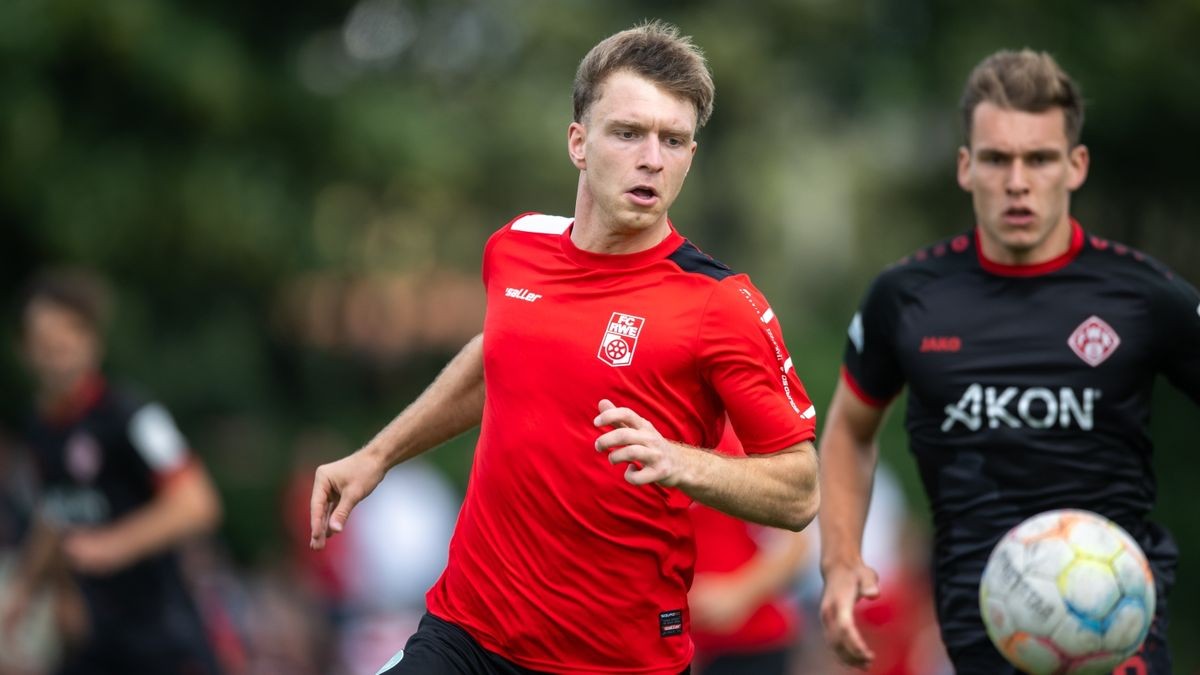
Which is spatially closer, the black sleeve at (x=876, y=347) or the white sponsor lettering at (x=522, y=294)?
the white sponsor lettering at (x=522, y=294)

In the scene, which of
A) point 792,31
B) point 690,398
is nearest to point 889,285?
point 690,398

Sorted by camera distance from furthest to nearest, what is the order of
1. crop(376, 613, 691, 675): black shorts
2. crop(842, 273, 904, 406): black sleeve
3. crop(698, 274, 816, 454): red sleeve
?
1. crop(842, 273, 904, 406): black sleeve
2. crop(376, 613, 691, 675): black shorts
3. crop(698, 274, 816, 454): red sleeve

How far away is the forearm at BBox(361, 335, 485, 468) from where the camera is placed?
216 inches

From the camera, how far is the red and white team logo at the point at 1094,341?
5746mm

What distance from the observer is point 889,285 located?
618cm

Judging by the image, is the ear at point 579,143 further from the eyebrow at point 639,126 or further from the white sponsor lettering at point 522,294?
the white sponsor lettering at point 522,294

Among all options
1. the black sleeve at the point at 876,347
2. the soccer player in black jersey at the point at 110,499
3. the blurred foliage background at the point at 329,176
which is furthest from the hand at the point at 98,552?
the blurred foliage background at the point at 329,176

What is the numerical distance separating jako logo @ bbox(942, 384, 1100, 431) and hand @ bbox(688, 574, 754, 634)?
8.44ft

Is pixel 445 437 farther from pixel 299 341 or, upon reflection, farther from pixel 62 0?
pixel 299 341

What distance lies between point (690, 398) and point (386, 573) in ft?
32.0

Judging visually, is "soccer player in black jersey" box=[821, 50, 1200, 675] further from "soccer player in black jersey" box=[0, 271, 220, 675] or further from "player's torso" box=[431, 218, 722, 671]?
"soccer player in black jersey" box=[0, 271, 220, 675]

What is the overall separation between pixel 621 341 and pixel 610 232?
0.40 metres

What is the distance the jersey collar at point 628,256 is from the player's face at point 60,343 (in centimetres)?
434

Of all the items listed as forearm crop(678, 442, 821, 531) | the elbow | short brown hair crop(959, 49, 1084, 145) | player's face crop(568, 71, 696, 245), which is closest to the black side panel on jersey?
player's face crop(568, 71, 696, 245)
